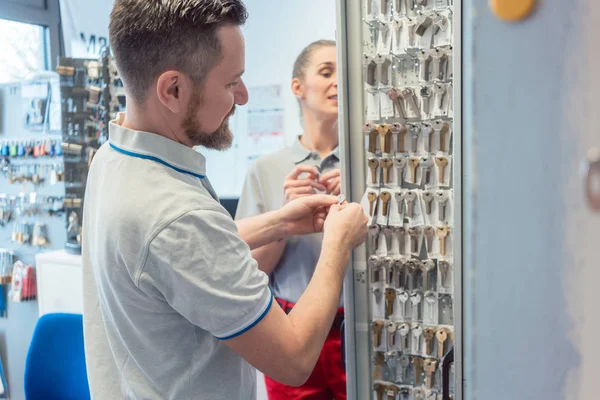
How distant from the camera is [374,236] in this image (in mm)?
1557

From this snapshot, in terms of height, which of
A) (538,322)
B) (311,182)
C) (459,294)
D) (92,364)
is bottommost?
(92,364)

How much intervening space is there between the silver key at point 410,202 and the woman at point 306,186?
308 millimetres

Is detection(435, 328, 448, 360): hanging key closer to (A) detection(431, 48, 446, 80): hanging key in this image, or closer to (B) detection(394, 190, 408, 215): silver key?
(B) detection(394, 190, 408, 215): silver key

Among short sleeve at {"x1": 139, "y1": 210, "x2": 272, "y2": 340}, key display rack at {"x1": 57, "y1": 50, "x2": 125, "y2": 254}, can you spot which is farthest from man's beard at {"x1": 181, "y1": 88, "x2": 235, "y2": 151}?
key display rack at {"x1": 57, "y1": 50, "x2": 125, "y2": 254}

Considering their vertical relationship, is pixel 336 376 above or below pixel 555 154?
below

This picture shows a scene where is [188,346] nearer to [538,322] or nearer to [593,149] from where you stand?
[538,322]

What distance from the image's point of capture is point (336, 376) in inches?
71.2

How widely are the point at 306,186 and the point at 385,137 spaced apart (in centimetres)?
32

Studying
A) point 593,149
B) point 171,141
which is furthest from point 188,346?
point 593,149

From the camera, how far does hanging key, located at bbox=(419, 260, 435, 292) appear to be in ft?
4.85

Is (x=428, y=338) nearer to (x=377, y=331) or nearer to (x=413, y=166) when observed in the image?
(x=377, y=331)

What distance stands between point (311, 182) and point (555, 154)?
1.05 metres

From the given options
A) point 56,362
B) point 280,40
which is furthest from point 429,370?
point 280,40

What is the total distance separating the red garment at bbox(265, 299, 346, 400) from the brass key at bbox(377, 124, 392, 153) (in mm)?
582
